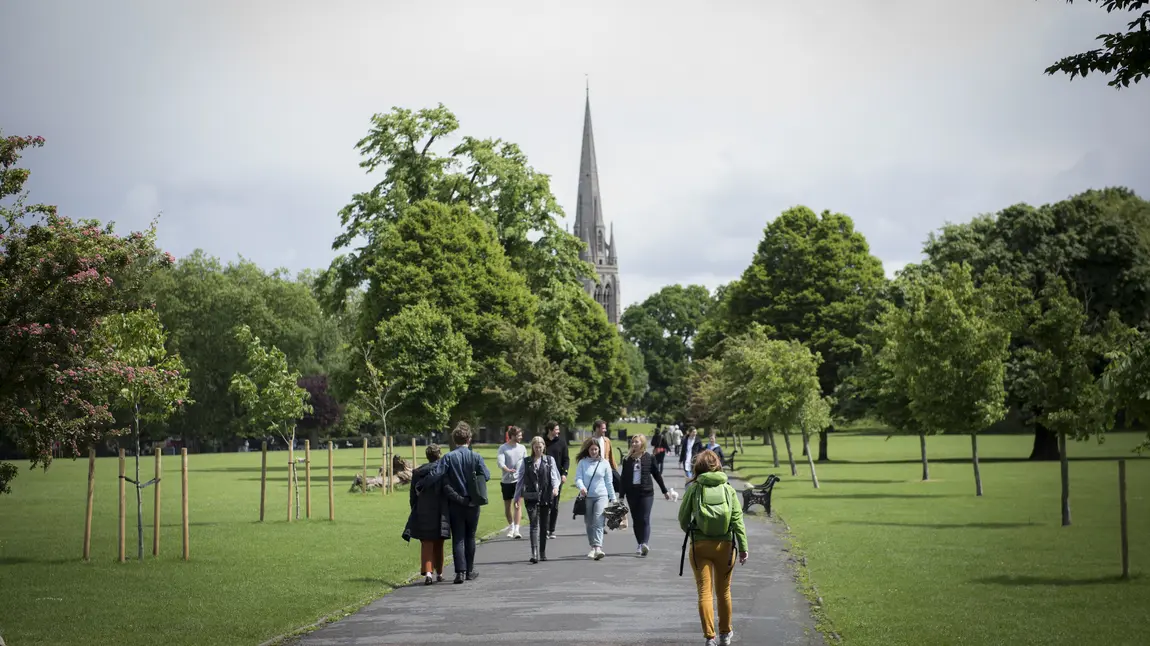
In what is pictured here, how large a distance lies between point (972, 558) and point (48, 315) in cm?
1446

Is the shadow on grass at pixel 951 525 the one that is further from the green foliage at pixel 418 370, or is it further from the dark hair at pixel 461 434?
the green foliage at pixel 418 370

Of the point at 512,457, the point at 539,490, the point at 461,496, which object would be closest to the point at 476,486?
the point at 461,496

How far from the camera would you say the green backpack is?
1167cm

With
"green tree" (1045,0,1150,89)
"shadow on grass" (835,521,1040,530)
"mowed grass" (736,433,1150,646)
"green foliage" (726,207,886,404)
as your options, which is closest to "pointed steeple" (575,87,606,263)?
"green foliage" (726,207,886,404)

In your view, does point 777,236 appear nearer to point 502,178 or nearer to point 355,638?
point 502,178

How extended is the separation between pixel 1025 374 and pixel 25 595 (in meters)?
43.2

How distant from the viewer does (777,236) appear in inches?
2891

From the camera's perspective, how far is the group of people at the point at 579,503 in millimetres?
11711

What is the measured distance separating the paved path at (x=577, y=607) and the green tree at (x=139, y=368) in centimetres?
539

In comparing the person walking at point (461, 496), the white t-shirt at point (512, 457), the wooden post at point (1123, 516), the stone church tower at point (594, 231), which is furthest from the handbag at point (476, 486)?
the stone church tower at point (594, 231)

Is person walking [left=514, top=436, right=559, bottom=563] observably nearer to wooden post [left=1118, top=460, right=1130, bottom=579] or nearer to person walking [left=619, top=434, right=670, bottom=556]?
person walking [left=619, top=434, right=670, bottom=556]

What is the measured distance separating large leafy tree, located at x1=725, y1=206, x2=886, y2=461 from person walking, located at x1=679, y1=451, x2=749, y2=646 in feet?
189

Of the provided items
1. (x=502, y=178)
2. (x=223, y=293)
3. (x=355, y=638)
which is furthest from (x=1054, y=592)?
(x=223, y=293)

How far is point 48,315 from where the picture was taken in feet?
63.3
